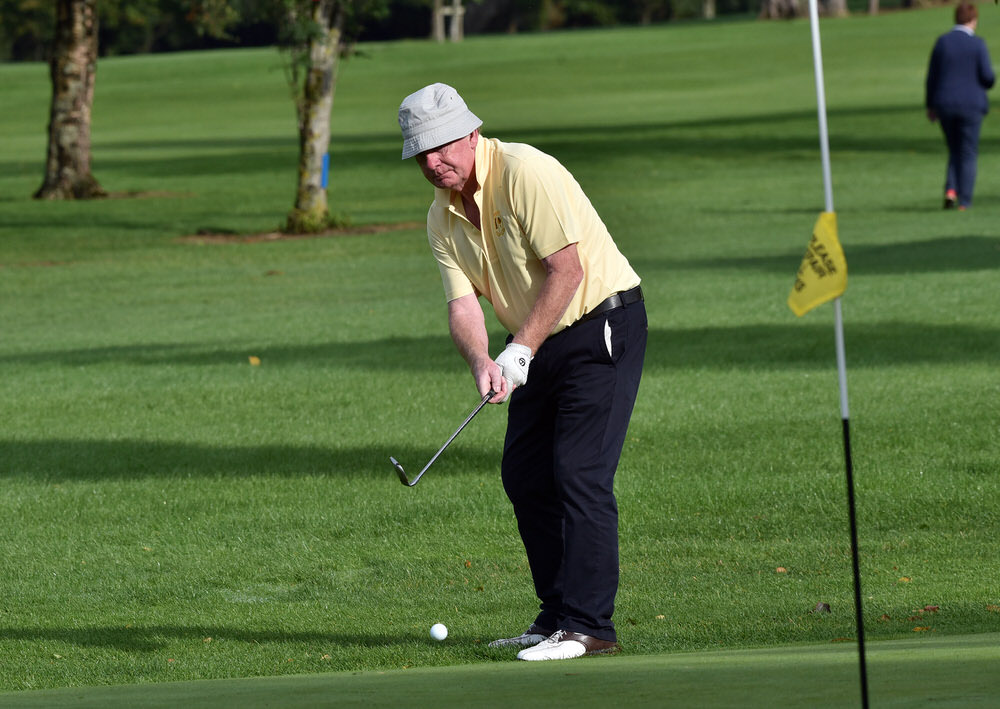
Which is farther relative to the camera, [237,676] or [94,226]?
[94,226]

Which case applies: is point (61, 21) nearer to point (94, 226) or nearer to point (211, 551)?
point (94, 226)

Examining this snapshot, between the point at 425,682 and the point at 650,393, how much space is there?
21.8 ft

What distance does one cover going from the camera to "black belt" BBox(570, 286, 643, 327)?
5770 millimetres

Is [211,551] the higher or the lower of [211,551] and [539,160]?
the lower

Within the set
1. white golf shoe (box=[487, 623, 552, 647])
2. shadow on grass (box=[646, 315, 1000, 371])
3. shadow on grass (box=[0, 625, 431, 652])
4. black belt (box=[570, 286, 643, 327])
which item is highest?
black belt (box=[570, 286, 643, 327])

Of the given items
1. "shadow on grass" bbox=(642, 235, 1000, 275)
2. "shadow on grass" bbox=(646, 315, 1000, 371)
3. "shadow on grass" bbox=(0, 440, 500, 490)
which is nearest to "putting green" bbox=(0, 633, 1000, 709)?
"shadow on grass" bbox=(0, 440, 500, 490)

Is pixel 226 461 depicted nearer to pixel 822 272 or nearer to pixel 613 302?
→ pixel 613 302

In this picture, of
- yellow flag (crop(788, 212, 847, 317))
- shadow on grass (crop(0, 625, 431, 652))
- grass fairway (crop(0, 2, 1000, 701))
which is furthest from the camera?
grass fairway (crop(0, 2, 1000, 701))

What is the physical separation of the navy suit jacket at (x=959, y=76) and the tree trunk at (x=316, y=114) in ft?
26.7

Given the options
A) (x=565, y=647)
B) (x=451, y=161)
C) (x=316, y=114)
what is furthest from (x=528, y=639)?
(x=316, y=114)

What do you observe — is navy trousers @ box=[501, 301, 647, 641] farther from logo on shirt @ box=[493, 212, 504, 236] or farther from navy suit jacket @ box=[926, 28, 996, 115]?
navy suit jacket @ box=[926, 28, 996, 115]

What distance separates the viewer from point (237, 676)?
19.6 feet

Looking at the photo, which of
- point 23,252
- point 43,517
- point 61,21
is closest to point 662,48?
point 61,21

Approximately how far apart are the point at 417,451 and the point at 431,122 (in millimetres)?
4711
